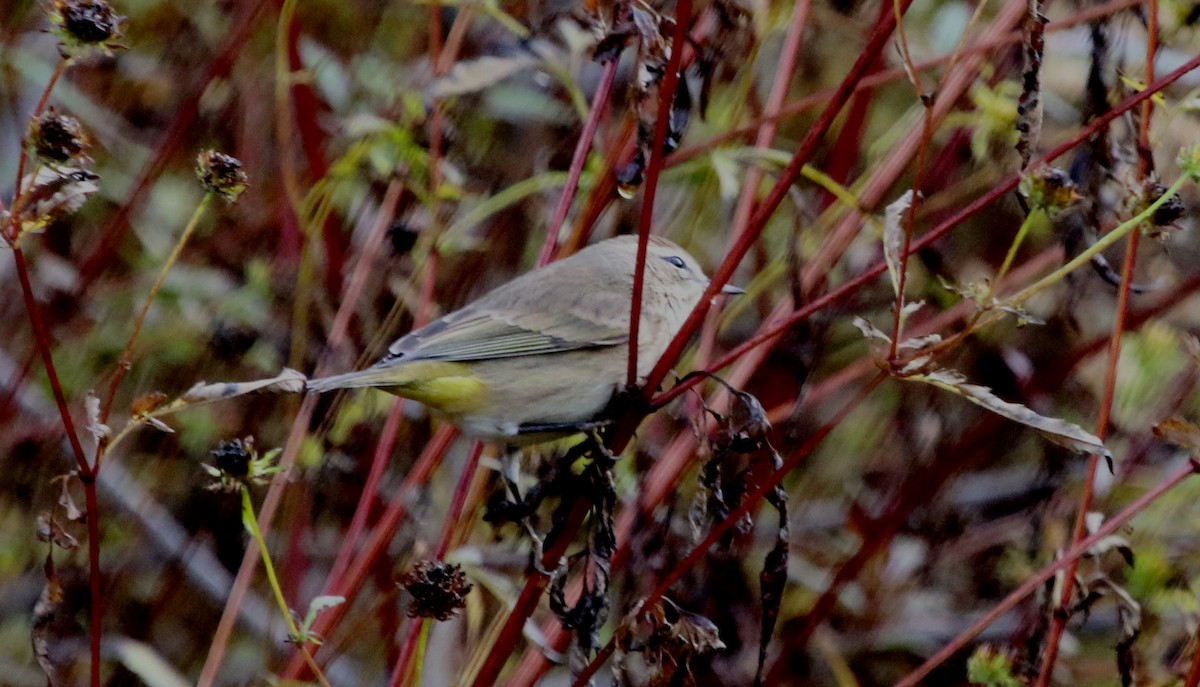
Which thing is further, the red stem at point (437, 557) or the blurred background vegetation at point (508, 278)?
the blurred background vegetation at point (508, 278)

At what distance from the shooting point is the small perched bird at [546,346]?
281 centimetres

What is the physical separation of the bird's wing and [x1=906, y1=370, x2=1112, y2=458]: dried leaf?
1.34 meters

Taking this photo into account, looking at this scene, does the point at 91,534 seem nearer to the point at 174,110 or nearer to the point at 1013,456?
the point at 174,110

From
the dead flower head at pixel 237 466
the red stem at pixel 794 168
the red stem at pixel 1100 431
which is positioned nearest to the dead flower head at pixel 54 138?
the dead flower head at pixel 237 466

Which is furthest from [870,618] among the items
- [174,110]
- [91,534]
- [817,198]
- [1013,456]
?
[174,110]

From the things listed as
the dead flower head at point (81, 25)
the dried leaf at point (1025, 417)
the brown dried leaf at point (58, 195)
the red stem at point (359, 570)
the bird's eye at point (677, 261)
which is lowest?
the red stem at point (359, 570)

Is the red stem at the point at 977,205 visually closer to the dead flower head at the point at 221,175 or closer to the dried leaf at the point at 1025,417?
the dried leaf at the point at 1025,417

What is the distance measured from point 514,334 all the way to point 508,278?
2.94 ft

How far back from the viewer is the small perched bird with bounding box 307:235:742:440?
9.22ft

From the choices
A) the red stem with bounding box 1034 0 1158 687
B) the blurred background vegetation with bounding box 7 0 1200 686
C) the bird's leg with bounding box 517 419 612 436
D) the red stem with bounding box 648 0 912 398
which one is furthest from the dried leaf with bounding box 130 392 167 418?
the red stem with bounding box 1034 0 1158 687

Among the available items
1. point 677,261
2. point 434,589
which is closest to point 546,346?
point 677,261

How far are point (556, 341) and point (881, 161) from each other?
36.1 inches

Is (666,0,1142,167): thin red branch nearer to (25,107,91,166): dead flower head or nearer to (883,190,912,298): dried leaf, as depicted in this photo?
(883,190,912,298): dried leaf

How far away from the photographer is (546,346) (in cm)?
311
